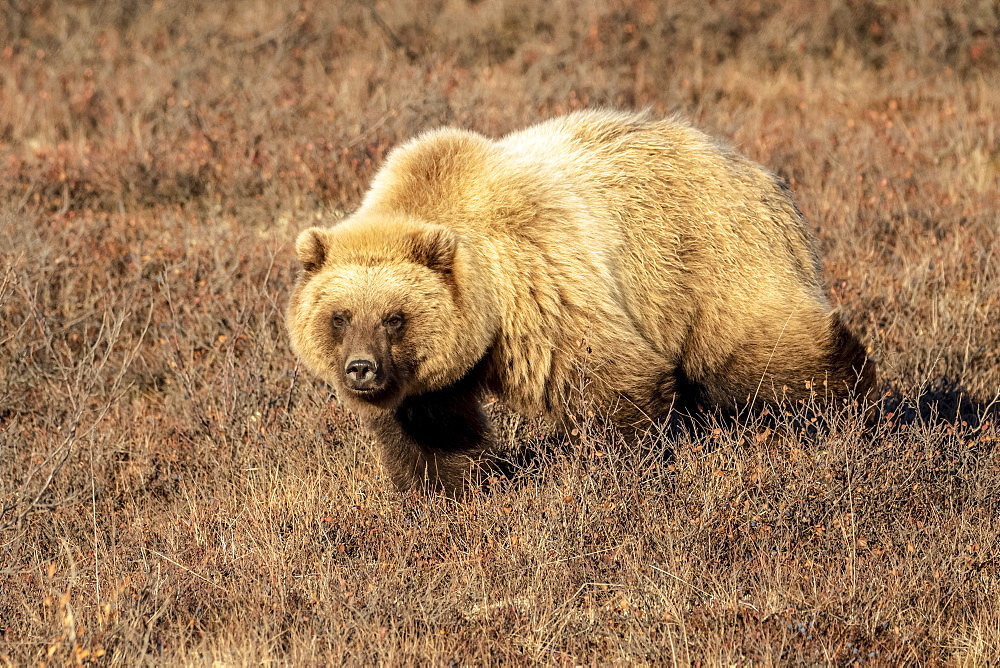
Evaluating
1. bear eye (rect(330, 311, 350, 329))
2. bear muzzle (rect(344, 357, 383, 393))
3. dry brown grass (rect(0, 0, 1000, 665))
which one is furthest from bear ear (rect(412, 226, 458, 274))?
dry brown grass (rect(0, 0, 1000, 665))

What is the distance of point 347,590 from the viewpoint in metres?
4.14

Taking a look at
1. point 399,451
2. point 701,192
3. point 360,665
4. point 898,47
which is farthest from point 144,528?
point 898,47

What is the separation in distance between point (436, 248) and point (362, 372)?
59 centimetres

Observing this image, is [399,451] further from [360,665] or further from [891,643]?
[891,643]

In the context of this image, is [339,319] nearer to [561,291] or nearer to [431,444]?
[431,444]

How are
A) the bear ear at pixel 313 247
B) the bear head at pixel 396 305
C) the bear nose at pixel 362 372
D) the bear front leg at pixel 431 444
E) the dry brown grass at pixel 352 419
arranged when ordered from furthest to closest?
the bear front leg at pixel 431 444, the bear ear at pixel 313 247, the bear head at pixel 396 305, the bear nose at pixel 362 372, the dry brown grass at pixel 352 419

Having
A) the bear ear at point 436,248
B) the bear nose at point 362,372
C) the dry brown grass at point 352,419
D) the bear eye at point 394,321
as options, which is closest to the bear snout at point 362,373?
the bear nose at point 362,372

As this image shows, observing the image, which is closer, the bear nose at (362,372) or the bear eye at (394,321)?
the bear nose at (362,372)

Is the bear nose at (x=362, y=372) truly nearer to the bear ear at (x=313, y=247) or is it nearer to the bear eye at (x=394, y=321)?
the bear eye at (x=394, y=321)

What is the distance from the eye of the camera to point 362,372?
14.7ft

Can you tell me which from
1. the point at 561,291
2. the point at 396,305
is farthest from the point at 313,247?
the point at 561,291

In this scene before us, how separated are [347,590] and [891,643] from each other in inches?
75.9

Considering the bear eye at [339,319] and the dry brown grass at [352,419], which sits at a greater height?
the bear eye at [339,319]

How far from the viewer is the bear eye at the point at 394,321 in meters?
4.62
